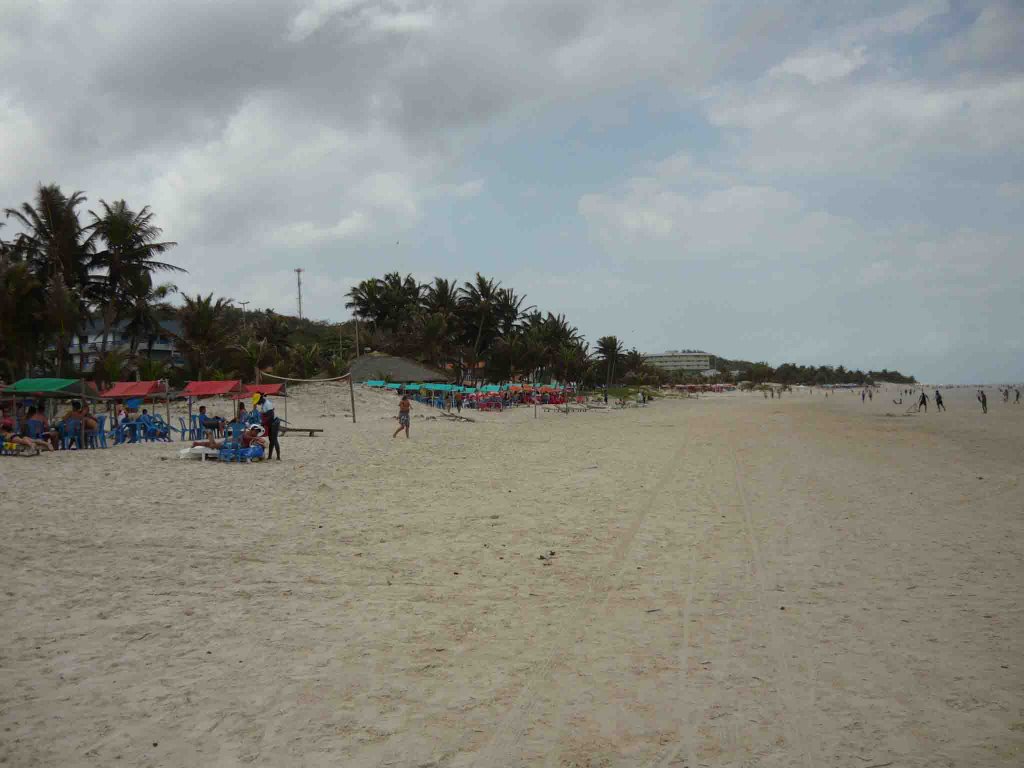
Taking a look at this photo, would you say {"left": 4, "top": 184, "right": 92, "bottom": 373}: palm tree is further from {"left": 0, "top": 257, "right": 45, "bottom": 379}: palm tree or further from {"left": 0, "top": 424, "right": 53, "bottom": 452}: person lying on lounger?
{"left": 0, "top": 424, "right": 53, "bottom": 452}: person lying on lounger

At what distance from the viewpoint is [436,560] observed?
6336mm

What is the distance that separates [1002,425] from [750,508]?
27.5 m

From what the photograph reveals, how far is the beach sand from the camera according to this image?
3217mm

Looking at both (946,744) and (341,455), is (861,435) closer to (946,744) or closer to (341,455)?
(341,455)

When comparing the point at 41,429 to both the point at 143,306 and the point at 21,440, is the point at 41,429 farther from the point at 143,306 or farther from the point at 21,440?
the point at 143,306

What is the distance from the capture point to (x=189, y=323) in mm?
34562

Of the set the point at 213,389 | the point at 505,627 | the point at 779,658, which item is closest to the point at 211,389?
the point at 213,389

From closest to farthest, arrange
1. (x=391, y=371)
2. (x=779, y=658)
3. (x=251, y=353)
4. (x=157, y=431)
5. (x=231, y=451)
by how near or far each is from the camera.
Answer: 1. (x=779, y=658)
2. (x=231, y=451)
3. (x=157, y=431)
4. (x=251, y=353)
5. (x=391, y=371)

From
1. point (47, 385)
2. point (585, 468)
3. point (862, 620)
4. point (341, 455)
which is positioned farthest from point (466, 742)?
point (47, 385)

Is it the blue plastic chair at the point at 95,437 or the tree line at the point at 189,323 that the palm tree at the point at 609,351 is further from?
the blue plastic chair at the point at 95,437

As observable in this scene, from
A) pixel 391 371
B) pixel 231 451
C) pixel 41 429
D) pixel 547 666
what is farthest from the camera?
pixel 391 371

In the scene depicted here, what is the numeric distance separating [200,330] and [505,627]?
34524mm

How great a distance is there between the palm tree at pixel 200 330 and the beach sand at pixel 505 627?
26.4 meters

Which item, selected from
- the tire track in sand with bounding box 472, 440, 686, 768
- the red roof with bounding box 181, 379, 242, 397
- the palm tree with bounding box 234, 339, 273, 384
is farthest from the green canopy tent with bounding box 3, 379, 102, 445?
the palm tree with bounding box 234, 339, 273, 384
